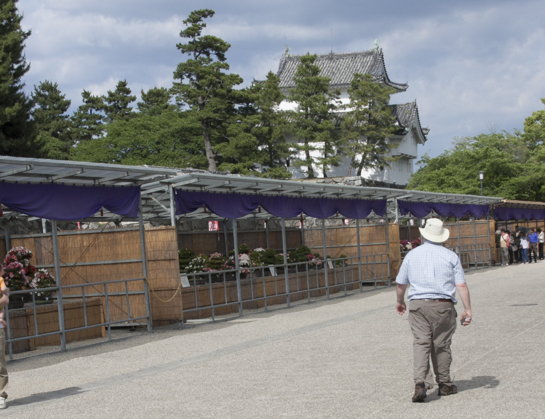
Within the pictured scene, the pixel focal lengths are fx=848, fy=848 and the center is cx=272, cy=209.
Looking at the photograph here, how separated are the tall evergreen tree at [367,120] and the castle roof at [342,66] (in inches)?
520

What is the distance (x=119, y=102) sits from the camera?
57.3 m

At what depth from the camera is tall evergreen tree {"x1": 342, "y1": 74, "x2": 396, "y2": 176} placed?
49094mm

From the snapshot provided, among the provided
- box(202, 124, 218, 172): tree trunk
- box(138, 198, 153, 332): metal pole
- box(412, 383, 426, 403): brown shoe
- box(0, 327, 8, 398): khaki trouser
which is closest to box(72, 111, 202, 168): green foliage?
box(202, 124, 218, 172): tree trunk

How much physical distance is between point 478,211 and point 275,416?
101 ft

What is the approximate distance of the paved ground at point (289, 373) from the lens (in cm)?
764

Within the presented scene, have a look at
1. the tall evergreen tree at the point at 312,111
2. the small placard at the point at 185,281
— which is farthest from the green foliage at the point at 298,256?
the tall evergreen tree at the point at 312,111

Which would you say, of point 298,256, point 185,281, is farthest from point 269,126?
point 185,281

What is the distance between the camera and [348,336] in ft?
43.8

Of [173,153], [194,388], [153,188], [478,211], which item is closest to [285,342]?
[194,388]

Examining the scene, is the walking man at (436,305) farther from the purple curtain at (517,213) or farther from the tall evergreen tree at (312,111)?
the tall evergreen tree at (312,111)

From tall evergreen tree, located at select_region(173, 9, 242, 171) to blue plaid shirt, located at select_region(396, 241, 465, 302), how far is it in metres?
36.5

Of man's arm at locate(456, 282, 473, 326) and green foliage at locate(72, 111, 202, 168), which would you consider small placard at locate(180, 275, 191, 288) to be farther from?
green foliage at locate(72, 111, 202, 168)

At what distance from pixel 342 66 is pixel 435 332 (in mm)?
59883

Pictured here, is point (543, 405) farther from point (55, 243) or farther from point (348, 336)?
point (55, 243)
